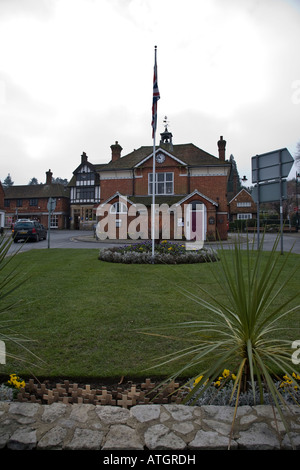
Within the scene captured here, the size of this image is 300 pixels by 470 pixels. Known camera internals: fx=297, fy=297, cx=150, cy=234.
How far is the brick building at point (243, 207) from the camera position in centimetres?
5200

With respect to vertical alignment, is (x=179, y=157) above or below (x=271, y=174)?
above

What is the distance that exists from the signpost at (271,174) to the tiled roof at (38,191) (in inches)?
1660

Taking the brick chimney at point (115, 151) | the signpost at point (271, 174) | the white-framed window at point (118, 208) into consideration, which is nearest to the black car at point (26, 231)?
the white-framed window at point (118, 208)

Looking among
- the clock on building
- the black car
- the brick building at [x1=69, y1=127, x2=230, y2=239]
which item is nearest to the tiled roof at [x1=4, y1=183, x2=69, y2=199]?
the brick building at [x1=69, y1=127, x2=230, y2=239]

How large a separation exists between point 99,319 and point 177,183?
78.5 ft

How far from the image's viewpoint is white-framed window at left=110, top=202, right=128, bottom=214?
27500 millimetres

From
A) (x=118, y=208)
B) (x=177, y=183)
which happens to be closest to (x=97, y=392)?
(x=118, y=208)

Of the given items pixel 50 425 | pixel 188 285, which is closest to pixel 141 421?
pixel 50 425

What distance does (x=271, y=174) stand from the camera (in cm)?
1155

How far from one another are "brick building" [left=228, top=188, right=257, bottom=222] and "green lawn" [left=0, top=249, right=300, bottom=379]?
4610 cm

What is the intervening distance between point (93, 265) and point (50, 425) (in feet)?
28.2

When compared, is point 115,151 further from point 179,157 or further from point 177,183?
point 177,183

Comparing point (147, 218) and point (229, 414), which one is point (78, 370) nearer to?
point (229, 414)

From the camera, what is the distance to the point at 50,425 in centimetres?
227
